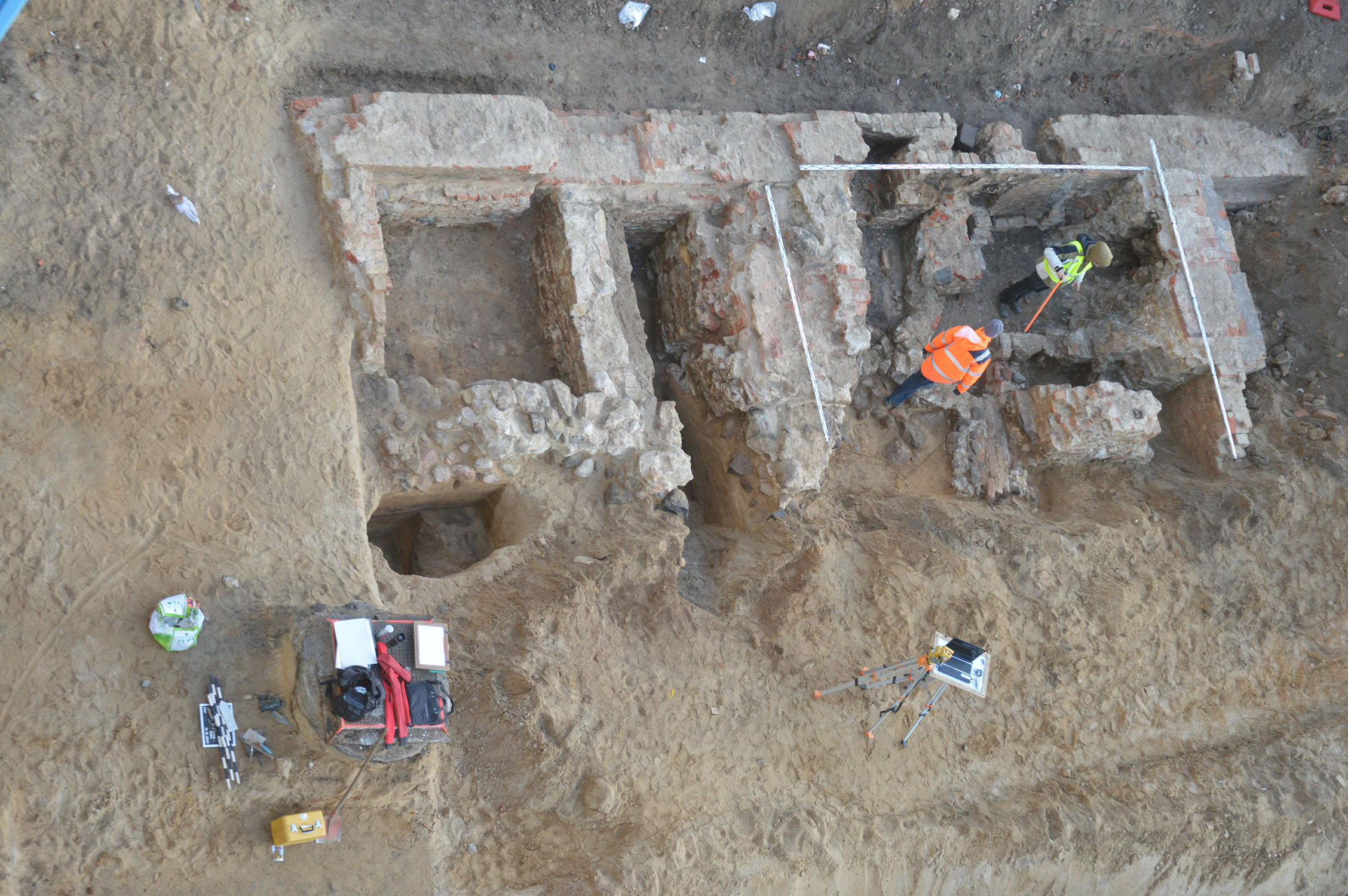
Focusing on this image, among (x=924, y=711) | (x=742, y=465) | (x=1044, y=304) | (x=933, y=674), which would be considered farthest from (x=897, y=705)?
(x=1044, y=304)

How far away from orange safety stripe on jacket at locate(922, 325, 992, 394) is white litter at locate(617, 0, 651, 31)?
118 inches

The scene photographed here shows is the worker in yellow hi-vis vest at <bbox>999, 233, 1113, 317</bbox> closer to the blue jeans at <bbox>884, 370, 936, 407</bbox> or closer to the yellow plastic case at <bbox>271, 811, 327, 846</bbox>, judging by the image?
the blue jeans at <bbox>884, 370, 936, 407</bbox>

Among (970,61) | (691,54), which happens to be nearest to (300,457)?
(691,54)

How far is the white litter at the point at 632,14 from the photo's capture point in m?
6.66

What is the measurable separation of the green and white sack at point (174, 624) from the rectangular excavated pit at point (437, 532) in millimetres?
1667

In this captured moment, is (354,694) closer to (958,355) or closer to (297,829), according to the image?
(297,829)

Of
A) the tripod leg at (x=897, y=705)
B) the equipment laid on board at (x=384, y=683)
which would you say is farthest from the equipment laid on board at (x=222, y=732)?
the tripod leg at (x=897, y=705)

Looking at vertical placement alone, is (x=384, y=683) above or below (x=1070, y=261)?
below

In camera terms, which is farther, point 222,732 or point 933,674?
point 933,674

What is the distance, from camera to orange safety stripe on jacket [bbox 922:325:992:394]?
20.0ft

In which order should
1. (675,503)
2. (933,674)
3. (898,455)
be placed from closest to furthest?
(933,674) < (675,503) < (898,455)

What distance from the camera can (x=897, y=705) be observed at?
17.5ft

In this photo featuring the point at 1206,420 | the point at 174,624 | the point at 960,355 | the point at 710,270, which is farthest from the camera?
the point at 1206,420

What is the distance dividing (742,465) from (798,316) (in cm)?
104
